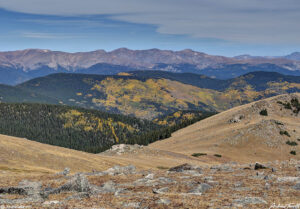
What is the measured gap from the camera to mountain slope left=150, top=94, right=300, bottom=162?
112 m

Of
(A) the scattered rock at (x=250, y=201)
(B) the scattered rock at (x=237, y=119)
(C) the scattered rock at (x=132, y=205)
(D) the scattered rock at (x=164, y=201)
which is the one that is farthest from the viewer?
(B) the scattered rock at (x=237, y=119)

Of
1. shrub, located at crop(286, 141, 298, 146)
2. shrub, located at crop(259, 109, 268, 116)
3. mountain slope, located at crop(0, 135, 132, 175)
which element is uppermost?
shrub, located at crop(259, 109, 268, 116)

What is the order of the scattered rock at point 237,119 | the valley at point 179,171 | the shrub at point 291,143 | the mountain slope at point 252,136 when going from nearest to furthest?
the valley at point 179,171 < the mountain slope at point 252,136 < the shrub at point 291,143 < the scattered rock at point 237,119

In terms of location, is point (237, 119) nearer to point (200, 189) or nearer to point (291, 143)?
point (291, 143)

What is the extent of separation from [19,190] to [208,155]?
89.9 m

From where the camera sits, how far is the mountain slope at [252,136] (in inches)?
4417

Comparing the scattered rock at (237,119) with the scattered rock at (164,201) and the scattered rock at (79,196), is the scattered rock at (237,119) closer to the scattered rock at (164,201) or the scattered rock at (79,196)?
the scattered rock at (79,196)

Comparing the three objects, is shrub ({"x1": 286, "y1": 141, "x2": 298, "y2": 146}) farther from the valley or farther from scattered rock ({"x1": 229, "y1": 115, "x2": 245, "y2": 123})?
scattered rock ({"x1": 229, "y1": 115, "x2": 245, "y2": 123})

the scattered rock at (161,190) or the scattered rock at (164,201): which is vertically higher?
the scattered rock at (164,201)

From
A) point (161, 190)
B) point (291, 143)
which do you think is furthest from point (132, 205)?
point (291, 143)

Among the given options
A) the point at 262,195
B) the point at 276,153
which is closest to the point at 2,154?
the point at 262,195

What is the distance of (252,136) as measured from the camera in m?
122

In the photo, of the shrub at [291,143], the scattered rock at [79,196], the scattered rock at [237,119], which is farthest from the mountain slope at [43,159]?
the scattered rock at [237,119]

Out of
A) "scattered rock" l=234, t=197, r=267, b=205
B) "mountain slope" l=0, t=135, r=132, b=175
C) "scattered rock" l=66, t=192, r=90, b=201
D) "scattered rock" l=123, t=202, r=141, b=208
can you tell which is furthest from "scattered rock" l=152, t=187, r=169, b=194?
"mountain slope" l=0, t=135, r=132, b=175
